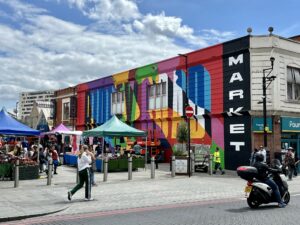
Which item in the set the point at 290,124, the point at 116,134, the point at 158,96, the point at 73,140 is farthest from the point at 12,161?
the point at 290,124

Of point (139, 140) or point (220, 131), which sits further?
point (139, 140)

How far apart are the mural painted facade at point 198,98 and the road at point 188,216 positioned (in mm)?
12438

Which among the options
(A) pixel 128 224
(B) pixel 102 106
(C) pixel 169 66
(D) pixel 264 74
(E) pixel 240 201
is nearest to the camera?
(A) pixel 128 224

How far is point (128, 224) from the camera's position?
8523 mm

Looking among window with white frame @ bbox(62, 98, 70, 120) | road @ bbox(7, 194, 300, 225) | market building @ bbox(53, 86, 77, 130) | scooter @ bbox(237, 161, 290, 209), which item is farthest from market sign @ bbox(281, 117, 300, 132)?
window with white frame @ bbox(62, 98, 70, 120)

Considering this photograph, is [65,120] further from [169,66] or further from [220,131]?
[220,131]

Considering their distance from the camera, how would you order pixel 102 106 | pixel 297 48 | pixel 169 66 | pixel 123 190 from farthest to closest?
pixel 102 106, pixel 169 66, pixel 297 48, pixel 123 190

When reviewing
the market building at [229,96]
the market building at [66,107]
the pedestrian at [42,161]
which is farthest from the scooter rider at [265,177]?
the market building at [66,107]

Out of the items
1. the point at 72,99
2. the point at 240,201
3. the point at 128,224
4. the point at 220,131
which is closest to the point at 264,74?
the point at 220,131

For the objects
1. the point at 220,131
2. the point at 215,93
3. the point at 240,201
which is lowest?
the point at 240,201

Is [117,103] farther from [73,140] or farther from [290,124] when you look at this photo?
[290,124]

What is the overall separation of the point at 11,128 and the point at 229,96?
12802 mm

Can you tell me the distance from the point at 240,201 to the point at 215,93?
44.6ft

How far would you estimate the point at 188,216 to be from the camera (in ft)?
30.9
